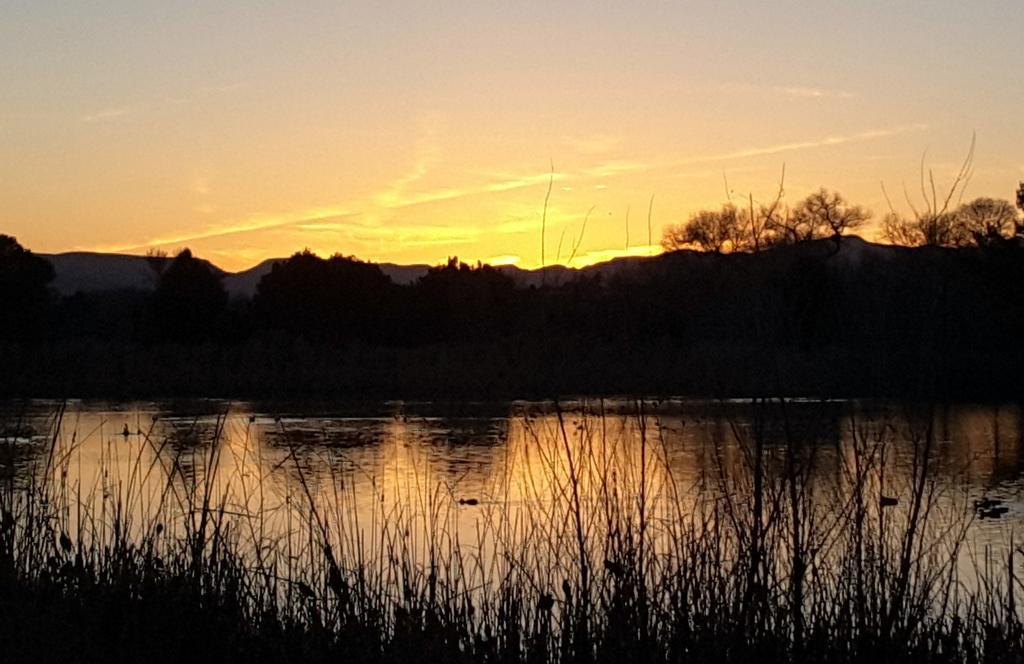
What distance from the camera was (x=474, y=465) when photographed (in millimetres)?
15648

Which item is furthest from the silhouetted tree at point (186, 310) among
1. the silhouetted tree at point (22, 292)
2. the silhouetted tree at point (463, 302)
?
the silhouetted tree at point (463, 302)

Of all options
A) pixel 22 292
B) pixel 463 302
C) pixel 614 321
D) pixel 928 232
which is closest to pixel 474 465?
pixel 614 321

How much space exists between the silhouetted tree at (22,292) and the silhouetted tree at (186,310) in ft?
11.7

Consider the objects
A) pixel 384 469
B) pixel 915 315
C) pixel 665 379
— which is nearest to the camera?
pixel 915 315

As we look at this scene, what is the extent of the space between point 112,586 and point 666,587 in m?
2.94

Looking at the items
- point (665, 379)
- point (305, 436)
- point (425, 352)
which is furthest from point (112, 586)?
point (425, 352)

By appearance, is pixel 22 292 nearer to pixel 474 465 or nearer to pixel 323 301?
pixel 323 301

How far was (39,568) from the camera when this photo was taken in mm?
6910

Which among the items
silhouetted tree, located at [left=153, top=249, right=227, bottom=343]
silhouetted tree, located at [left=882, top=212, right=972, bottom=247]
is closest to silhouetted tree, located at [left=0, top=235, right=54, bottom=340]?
silhouetted tree, located at [left=153, top=249, right=227, bottom=343]

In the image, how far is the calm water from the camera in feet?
22.8

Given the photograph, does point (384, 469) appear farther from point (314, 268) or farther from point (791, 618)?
point (314, 268)

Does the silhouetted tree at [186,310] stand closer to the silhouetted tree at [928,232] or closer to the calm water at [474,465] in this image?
the calm water at [474,465]

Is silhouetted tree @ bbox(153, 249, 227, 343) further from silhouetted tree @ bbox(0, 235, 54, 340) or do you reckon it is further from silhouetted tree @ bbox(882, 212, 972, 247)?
silhouetted tree @ bbox(882, 212, 972, 247)

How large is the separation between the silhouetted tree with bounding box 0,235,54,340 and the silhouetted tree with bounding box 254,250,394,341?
302 inches
